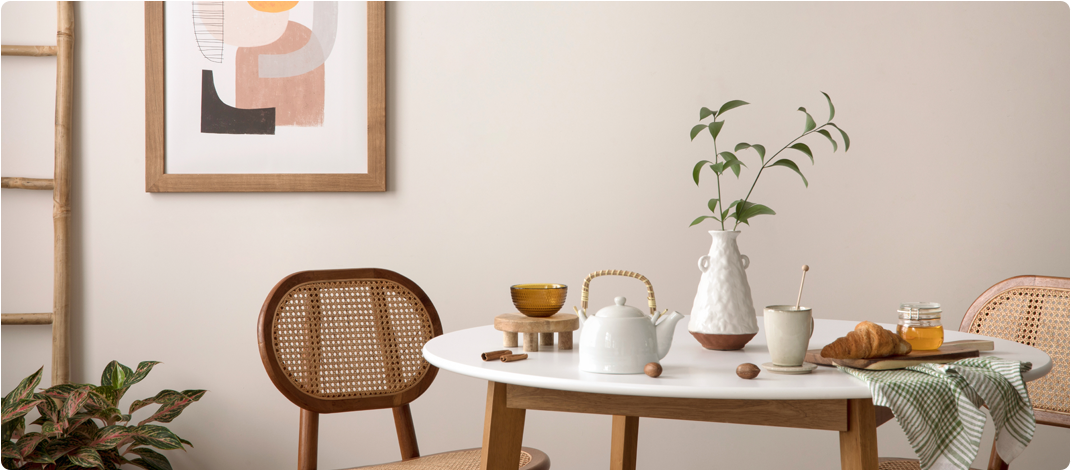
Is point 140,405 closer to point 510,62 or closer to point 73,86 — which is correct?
point 73,86

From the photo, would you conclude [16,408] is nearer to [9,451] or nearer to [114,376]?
[9,451]

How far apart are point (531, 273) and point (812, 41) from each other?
47.8 inches

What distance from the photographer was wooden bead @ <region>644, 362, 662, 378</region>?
1009 millimetres

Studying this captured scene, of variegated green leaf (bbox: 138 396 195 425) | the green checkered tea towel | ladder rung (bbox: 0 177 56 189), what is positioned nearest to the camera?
the green checkered tea towel

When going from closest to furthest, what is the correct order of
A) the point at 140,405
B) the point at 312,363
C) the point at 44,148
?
the point at 312,363 < the point at 140,405 < the point at 44,148

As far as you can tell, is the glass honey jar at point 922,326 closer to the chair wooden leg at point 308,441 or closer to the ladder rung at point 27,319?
the chair wooden leg at point 308,441

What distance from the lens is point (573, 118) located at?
239 centimetres

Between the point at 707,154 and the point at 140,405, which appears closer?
the point at 140,405

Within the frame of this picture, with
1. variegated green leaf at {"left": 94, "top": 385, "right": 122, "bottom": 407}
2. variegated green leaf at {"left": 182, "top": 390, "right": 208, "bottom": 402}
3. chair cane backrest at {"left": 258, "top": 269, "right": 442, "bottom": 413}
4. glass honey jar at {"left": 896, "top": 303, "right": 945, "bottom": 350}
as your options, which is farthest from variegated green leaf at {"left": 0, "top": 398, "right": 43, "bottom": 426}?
glass honey jar at {"left": 896, "top": 303, "right": 945, "bottom": 350}

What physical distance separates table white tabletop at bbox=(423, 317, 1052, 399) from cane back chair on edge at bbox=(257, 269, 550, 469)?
0.41 m

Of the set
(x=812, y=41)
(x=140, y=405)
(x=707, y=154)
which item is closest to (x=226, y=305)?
(x=140, y=405)

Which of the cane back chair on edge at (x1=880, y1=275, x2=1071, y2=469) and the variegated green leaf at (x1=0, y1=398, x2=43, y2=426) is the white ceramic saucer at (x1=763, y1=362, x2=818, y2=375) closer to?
the cane back chair on edge at (x1=880, y1=275, x2=1071, y2=469)

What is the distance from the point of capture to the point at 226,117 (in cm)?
234

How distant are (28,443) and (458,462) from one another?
1.24 metres
